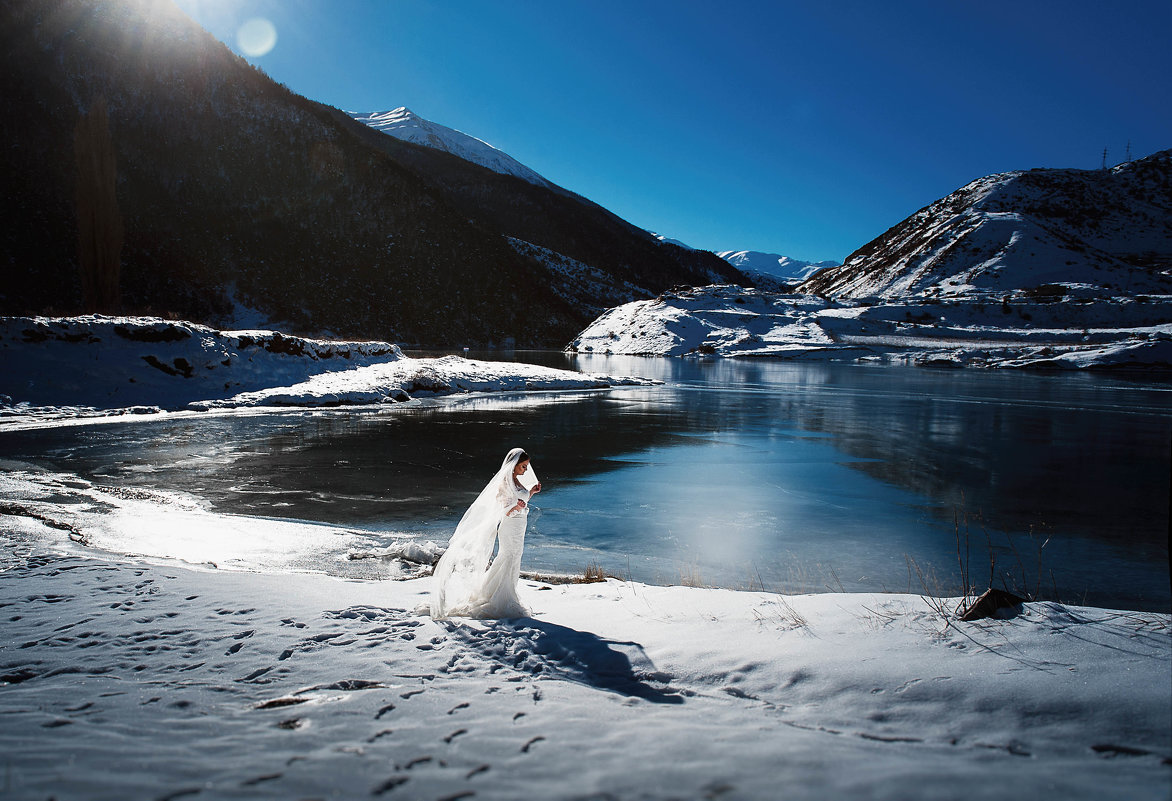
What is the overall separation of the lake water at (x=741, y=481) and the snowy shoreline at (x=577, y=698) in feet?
4.03

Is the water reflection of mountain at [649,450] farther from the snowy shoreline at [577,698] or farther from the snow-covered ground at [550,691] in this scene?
the snowy shoreline at [577,698]

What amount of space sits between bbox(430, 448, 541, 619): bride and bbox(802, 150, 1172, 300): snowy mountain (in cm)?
5901

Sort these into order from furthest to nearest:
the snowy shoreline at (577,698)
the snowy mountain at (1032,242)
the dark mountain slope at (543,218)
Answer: the dark mountain slope at (543,218), the snowy mountain at (1032,242), the snowy shoreline at (577,698)

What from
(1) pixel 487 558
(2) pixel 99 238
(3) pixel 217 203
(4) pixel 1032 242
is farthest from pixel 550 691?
(4) pixel 1032 242

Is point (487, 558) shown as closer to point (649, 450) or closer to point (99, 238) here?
point (649, 450)

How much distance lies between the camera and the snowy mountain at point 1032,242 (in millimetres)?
61406

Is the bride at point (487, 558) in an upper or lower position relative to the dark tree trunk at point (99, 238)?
lower

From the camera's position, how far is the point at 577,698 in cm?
349

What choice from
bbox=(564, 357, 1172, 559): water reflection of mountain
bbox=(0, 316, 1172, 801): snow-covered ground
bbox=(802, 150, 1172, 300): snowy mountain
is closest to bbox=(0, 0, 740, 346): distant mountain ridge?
bbox=(564, 357, 1172, 559): water reflection of mountain

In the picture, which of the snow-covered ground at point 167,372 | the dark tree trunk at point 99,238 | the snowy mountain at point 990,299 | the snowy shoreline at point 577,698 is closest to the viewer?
the snowy shoreline at point 577,698

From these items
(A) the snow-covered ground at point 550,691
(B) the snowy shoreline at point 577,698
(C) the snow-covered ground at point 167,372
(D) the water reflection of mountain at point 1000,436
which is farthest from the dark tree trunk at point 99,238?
(B) the snowy shoreline at point 577,698

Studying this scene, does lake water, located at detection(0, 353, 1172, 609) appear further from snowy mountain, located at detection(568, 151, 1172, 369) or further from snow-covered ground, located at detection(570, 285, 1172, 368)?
snowy mountain, located at detection(568, 151, 1172, 369)

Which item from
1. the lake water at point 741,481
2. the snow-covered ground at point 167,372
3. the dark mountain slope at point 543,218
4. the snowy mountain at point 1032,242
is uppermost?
the dark mountain slope at point 543,218

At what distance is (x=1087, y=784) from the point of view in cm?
231
